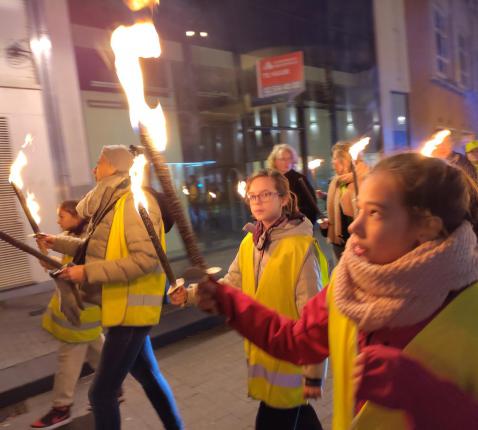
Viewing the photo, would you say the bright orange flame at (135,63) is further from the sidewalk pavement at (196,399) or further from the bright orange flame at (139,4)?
the sidewalk pavement at (196,399)

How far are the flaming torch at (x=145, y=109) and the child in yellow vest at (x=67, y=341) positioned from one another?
7.44 ft

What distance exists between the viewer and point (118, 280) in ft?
8.80

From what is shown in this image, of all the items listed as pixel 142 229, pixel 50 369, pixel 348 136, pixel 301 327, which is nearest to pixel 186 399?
pixel 50 369

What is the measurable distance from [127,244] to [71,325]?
4.25ft

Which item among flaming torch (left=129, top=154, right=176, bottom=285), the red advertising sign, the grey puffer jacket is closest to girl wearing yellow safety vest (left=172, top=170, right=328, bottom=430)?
the grey puffer jacket

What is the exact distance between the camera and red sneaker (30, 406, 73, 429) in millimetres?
3561

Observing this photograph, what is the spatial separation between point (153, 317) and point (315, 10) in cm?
1211

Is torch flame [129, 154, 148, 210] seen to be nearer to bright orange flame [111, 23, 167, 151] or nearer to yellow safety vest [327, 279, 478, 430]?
bright orange flame [111, 23, 167, 151]

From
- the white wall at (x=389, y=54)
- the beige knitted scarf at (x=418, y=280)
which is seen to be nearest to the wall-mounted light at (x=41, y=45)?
the beige knitted scarf at (x=418, y=280)

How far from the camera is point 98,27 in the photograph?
292 inches

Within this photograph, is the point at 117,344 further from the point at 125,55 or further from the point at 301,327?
the point at 125,55

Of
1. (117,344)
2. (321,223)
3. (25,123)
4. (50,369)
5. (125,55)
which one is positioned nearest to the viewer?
(125,55)

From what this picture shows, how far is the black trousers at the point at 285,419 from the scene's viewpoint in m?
2.46

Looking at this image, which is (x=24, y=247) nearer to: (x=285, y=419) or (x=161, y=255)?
(x=161, y=255)
